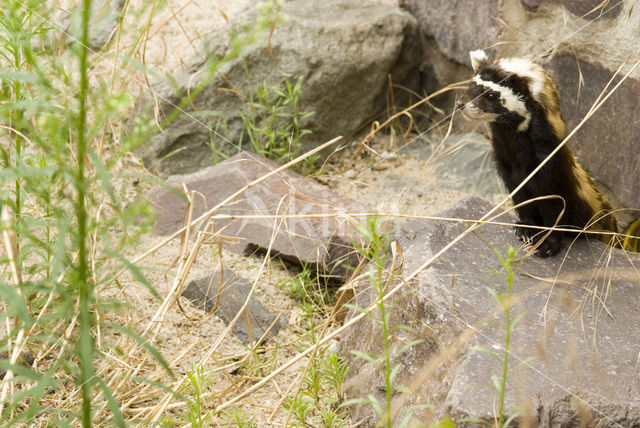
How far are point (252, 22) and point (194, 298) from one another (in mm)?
1758

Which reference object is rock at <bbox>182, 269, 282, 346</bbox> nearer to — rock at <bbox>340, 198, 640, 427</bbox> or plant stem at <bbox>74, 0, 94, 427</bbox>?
rock at <bbox>340, 198, 640, 427</bbox>

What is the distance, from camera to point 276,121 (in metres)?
4.00

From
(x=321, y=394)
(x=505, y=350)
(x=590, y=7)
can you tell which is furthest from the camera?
(x=590, y=7)

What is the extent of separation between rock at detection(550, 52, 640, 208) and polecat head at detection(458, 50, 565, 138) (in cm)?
53

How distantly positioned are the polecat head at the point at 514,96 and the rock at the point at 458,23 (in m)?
1.12

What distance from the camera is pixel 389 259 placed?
2.83 metres

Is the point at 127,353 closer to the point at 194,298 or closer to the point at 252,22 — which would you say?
the point at 194,298

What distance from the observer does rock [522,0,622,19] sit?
3.02m

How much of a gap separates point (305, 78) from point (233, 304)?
1679mm

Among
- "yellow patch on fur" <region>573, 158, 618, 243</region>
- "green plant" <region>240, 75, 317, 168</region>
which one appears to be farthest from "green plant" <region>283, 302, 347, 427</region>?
"green plant" <region>240, 75, 317, 168</region>

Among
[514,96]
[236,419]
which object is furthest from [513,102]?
[236,419]

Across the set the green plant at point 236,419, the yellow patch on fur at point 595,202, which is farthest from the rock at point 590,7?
the green plant at point 236,419

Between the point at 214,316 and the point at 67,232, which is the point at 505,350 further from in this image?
the point at 214,316

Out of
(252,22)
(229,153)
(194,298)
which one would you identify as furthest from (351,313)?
(252,22)
